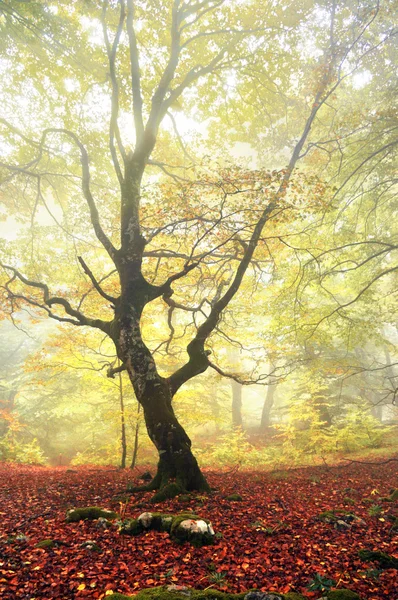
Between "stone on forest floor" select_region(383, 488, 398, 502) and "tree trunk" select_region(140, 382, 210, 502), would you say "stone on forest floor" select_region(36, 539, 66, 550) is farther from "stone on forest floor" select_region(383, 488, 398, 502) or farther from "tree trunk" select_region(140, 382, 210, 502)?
"stone on forest floor" select_region(383, 488, 398, 502)

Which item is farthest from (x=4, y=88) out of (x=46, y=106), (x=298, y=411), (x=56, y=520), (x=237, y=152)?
(x=237, y=152)

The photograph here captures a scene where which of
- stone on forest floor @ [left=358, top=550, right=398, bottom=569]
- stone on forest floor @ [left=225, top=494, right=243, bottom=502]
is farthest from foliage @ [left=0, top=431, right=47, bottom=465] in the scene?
stone on forest floor @ [left=358, top=550, right=398, bottom=569]

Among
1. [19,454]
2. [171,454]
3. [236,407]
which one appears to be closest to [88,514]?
[171,454]

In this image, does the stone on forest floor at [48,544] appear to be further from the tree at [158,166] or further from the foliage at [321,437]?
the foliage at [321,437]

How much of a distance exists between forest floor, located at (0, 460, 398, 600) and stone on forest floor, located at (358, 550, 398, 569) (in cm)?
13

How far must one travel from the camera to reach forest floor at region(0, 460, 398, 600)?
10.2 feet

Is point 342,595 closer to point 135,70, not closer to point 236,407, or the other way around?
point 135,70

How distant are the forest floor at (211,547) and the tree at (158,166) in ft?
4.44

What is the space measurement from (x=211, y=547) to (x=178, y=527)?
50 centimetres

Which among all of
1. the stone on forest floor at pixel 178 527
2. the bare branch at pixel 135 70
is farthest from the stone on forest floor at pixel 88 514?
the bare branch at pixel 135 70

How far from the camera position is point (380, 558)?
3.54 metres

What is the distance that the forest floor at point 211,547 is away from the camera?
10.2 feet

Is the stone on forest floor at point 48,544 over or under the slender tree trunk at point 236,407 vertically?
under

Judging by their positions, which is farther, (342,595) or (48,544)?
(48,544)
